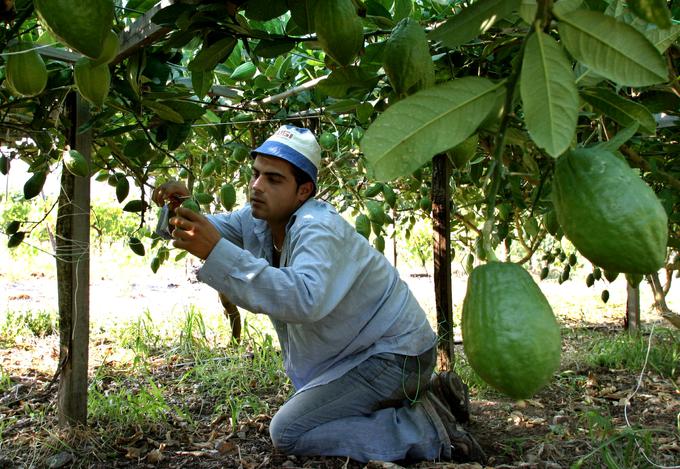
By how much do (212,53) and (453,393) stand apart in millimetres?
1910

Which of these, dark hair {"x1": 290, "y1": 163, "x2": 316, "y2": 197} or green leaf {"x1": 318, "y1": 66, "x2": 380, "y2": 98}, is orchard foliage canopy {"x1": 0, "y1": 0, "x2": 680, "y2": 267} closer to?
green leaf {"x1": 318, "y1": 66, "x2": 380, "y2": 98}

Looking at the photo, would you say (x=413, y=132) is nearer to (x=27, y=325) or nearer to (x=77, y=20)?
(x=77, y=20)

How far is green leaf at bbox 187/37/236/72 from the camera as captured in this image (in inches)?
42.1

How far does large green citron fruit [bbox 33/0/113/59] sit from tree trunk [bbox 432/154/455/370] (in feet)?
7.62

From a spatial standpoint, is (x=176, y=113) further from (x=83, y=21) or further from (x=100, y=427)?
(x=100, y=427)

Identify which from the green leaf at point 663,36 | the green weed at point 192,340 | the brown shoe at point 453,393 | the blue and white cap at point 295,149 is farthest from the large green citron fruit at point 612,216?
the green weed at point 192,340

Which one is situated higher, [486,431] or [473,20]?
[473,20]

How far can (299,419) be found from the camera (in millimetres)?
2410

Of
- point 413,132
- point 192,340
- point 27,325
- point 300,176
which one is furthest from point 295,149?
point 27,325

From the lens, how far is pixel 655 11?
1.79 feet

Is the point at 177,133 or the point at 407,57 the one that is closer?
the point at 407,57

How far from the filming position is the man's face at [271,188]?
2320 millimetres

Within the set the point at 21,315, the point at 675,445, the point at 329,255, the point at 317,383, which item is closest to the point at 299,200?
the point at 329,255

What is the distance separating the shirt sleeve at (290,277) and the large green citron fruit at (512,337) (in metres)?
1.22
